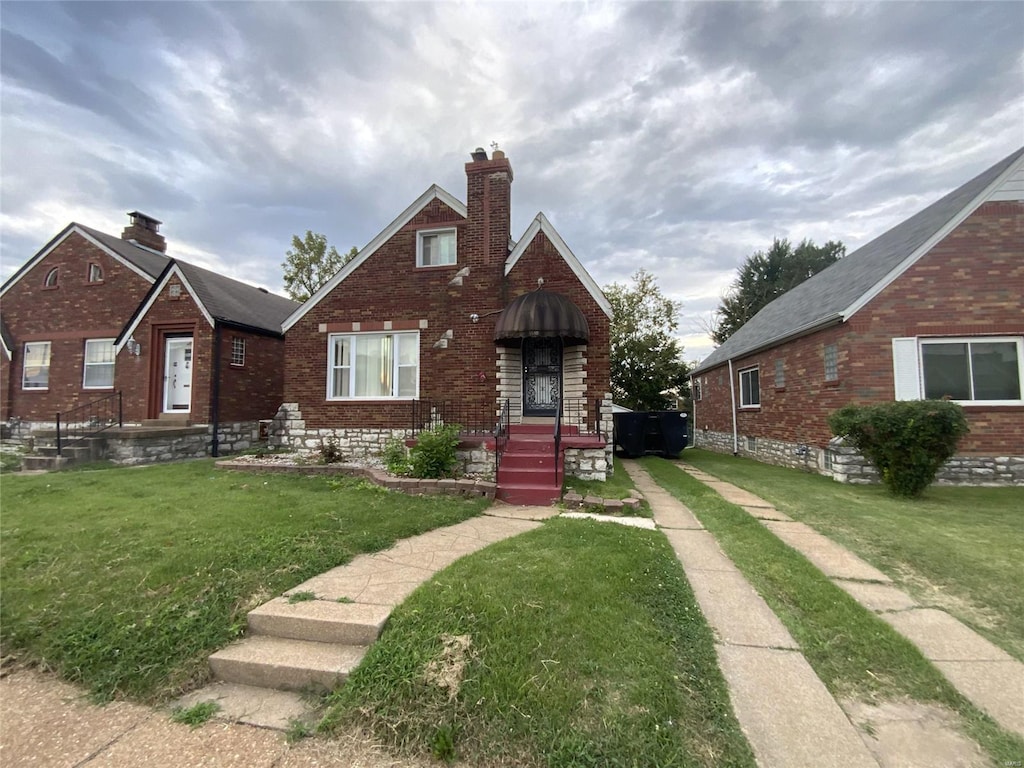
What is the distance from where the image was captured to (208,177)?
1185 centimetres

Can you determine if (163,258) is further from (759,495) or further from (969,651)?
(969,651)

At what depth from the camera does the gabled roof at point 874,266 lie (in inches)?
398

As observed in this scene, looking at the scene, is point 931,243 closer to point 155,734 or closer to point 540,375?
point 540,375

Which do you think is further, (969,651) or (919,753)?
(969,651)

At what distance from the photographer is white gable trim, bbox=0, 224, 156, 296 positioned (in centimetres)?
1477

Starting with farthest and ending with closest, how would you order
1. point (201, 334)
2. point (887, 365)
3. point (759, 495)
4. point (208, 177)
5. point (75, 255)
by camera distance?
point (75, 255) → point (201, 334) → point (208, 177) → point (887, 365) → point (759, 495)

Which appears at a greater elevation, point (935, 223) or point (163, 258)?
point (163, 258)

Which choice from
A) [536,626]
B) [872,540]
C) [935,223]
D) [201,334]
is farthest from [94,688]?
[935,223]

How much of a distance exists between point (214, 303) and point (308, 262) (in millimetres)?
17361

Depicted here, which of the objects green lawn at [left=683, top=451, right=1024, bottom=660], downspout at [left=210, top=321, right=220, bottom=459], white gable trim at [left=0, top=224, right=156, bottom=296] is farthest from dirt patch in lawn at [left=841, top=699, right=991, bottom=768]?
white gable trim at [left=0, top=224, right=156, bottom=296]

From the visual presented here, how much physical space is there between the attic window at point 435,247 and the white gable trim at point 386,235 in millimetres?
559

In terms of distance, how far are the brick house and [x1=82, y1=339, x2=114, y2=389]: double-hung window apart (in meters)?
6.96

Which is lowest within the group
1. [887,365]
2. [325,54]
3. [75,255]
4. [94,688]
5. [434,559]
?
[94,688]

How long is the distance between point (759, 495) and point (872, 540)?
283cm
